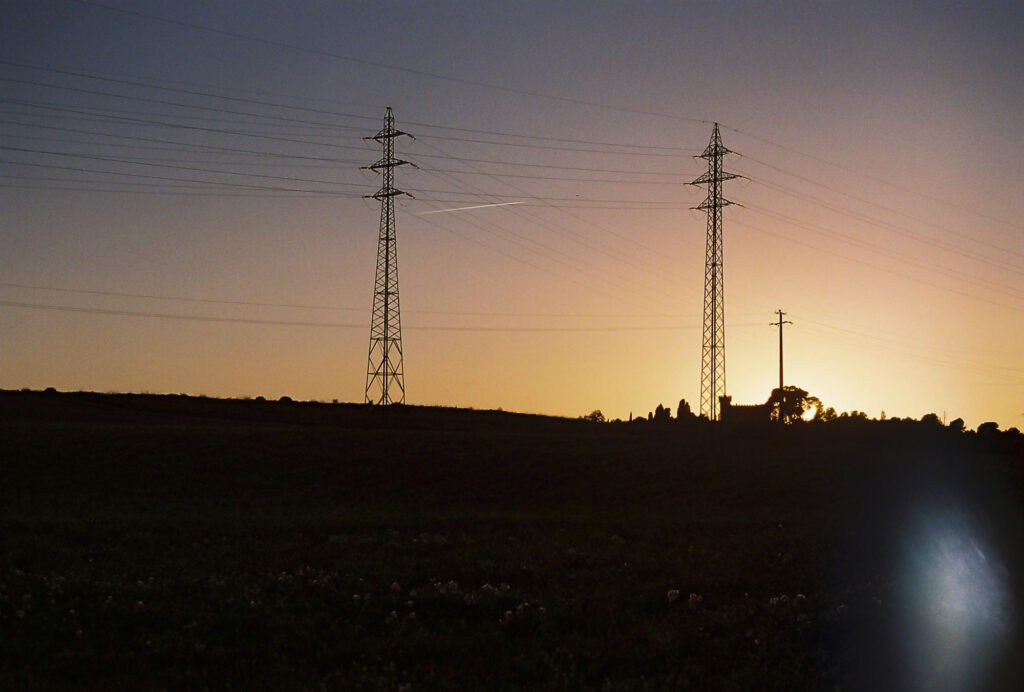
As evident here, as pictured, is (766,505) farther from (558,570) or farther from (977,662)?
(977,662)

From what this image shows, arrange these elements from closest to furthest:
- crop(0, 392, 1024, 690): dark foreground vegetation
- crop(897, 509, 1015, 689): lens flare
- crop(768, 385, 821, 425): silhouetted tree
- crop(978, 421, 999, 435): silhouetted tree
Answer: crop(897, 509, 1015, 689): lens flare → crop(0, 392, 1024, 690): dark foreground vegetation → crop(978, 421, 999, 435): silhouetted tree → crop(768, 385, 821, 425): silhouetted tree

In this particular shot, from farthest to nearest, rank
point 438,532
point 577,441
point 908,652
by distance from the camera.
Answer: point 577,441, point 438,532, point 908,652

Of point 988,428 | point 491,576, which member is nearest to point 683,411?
point 988,428

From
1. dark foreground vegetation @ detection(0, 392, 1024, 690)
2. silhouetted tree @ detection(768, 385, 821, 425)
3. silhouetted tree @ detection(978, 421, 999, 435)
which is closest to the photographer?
dark foreground vegetation @ detection(0, 392, 1024, 690)

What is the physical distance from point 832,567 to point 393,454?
34311 mm

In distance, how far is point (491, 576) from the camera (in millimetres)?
20172

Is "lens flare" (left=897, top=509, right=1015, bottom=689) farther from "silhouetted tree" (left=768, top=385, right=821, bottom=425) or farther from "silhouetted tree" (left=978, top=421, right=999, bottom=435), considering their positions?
"silhouetted tree" (left=768, top=385, right=821, bottom=425)

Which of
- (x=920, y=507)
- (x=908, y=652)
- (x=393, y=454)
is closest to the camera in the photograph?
(x=908, y=652)

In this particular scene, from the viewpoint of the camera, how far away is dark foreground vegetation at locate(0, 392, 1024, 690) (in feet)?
46.5

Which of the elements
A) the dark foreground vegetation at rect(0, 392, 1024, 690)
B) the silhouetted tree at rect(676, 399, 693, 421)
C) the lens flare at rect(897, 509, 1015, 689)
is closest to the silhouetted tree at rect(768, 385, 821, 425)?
the silhouetted tree at rect(676, 399, 693, 421)

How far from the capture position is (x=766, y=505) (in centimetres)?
4016

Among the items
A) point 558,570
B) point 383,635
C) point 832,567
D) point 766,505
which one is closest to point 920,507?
point 766,505

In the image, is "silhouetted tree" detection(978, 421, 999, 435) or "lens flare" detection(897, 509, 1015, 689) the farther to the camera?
"silhouetted tree" detection(978, 421, 999, 435)

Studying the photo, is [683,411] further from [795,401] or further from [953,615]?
[953,615]
